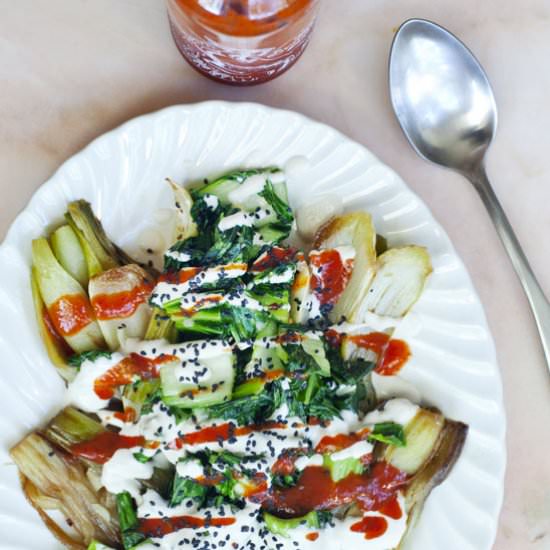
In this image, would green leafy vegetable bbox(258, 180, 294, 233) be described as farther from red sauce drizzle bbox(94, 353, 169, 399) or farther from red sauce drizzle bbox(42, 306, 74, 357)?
red sauce drizzle bbox(42, 306, 74, 357)

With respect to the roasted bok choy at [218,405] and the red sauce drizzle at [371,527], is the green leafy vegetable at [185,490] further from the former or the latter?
the red sauce drizzle at [371,527]

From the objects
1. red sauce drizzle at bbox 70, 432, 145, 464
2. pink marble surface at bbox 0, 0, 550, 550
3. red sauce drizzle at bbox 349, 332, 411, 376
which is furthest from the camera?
pink marble surface at bbox 0, 0, 550, 550

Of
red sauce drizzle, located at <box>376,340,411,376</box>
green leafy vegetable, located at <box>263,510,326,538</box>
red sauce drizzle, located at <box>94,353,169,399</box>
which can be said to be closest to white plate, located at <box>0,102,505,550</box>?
red sauce drizzle, located at <box>376,340,411,376</box>

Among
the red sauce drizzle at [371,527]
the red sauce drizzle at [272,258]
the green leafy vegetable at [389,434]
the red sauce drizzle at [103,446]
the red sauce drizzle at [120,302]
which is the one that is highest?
the red sauce drizzle at [120,302]

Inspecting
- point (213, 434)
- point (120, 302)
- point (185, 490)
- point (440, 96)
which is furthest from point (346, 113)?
point (185, 490)

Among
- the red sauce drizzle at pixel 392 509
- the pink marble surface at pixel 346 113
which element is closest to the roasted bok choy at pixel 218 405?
the red sauce drizzle at pixel 392 509

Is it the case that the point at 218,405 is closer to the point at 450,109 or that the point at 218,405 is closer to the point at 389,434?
the point at 389,434

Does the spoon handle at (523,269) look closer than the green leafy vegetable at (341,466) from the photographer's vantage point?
No
